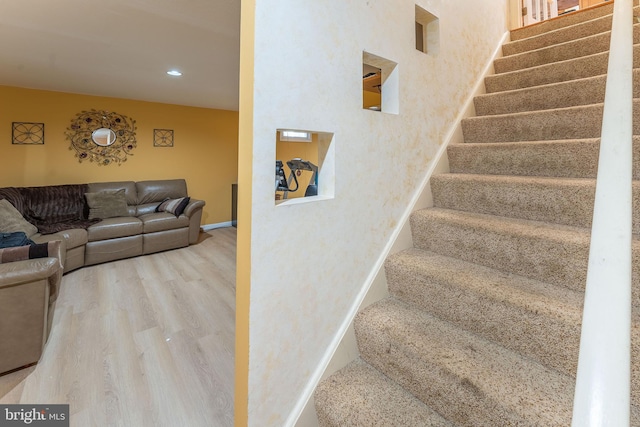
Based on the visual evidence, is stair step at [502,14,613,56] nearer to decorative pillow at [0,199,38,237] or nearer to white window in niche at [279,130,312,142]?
white window in niche at [279,130,312,142]

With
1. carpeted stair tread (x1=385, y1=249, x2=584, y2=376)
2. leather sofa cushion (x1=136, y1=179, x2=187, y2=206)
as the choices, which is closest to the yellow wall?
leather sofa cushion (x1=136, y1=179, x2=187, y2=206)

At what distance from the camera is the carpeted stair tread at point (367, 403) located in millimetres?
1006

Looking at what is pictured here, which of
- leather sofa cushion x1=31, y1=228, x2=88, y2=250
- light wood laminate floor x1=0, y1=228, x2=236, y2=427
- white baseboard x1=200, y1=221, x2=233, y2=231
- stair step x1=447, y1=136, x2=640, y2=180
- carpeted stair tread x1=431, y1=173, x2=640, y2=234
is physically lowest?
light wood laminate floor x1=0, y1=228, x2=236, y2=427

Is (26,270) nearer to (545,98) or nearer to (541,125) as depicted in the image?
(541,125)

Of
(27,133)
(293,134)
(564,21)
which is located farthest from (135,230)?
(564,21)

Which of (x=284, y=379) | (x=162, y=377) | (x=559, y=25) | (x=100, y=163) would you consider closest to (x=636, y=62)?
(x=559, y=25)

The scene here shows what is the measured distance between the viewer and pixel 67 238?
3271mm

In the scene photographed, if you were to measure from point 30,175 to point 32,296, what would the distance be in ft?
11.3

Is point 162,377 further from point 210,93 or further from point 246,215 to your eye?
point 210,93

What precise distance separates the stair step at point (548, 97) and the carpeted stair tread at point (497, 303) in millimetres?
1324

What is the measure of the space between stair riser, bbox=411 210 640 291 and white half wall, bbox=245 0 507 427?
18 centimetres

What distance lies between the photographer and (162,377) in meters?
1.73

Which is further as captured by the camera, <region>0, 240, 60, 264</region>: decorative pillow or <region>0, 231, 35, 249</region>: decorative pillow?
<region>0, 231, 35, 249</region>: decorative pillow

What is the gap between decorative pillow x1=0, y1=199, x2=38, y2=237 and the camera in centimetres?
302
